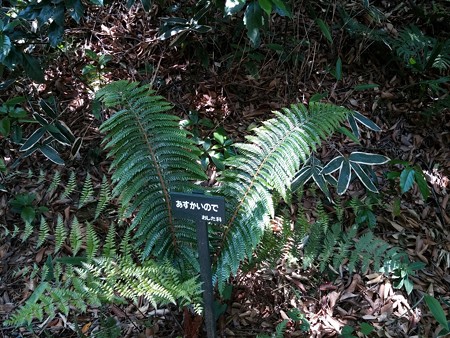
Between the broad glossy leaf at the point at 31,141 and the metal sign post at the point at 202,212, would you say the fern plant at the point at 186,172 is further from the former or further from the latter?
the broad glossy leaf at the point at 31,141

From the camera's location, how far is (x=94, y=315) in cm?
241

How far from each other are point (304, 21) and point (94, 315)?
2.56 meters

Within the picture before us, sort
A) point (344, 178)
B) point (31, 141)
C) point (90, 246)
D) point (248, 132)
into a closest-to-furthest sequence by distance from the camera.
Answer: point (90, 246)
point (344, 178)
point (31, 141)
point (248, 132)

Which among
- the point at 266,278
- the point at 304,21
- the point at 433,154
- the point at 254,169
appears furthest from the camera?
the point at 304,21

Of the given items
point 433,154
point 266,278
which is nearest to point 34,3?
point 266,278

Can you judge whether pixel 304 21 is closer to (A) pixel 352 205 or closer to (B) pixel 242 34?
(B) pixel 242 34

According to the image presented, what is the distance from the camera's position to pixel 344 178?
252 cm

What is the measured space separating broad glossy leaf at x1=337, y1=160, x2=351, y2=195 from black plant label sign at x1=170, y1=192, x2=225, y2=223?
98 cm

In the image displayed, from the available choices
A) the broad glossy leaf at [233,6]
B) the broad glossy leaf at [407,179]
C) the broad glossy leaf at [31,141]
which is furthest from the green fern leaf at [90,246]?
the broad glossy leaf at [407,179]

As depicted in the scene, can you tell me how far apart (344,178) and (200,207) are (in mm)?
1047

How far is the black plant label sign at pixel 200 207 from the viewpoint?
1723mm

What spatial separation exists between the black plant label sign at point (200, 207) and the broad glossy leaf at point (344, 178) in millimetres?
979

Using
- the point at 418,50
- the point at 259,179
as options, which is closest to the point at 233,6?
the point at 259,179

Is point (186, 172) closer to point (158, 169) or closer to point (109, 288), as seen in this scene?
point (158, 169)
